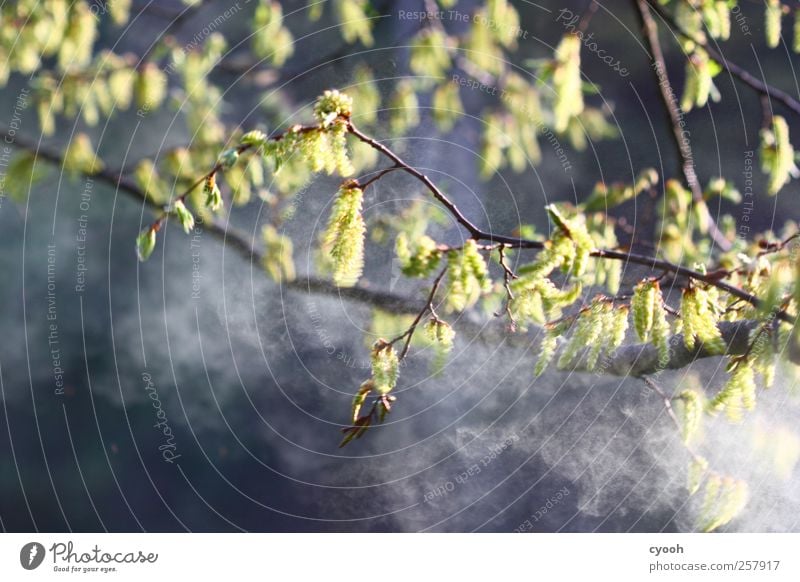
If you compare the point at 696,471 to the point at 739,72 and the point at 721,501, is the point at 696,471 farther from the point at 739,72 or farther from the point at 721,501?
the point at 739,72

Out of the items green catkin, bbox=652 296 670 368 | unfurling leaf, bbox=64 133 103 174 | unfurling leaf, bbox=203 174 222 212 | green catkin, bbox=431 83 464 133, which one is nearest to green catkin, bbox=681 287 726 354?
green catkin, bbox=652 296 670 368

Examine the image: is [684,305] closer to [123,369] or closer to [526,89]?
[526,89]

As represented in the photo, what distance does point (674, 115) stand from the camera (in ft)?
4.37

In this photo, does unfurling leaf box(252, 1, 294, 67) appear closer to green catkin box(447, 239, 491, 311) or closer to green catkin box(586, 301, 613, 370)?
green catkin box(447, 239, 491, 311)

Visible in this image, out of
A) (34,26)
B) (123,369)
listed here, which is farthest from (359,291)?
(34,26)

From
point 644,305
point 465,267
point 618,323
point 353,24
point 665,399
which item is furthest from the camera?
point 665,399

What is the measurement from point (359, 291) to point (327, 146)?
32 centimetres

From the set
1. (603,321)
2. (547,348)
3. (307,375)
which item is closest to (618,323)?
(603,321)

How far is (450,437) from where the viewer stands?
4.31ft
